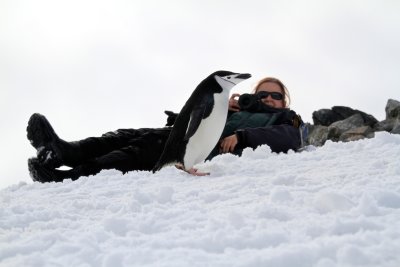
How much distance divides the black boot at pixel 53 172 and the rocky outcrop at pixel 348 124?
13.4m

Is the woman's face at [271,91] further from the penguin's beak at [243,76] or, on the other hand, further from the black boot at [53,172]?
the black boot at [53,172]

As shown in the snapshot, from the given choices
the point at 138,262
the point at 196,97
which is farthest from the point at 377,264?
the point at 196,97

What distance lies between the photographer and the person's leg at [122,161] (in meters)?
4.87

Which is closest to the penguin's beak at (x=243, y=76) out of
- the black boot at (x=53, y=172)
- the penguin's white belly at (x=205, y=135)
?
the penguin's white belly at (x=205, y=135)

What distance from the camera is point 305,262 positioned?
1.90 m

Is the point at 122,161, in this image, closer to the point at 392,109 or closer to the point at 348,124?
the point at 348,124

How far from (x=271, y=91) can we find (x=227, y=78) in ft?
7.24

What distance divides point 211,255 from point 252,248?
192 millimetres

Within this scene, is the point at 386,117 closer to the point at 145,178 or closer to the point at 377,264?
the point at 145,178

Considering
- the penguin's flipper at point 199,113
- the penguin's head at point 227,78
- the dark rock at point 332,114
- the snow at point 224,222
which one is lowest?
the dark rock at point 332,114

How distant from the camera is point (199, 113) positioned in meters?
4.05

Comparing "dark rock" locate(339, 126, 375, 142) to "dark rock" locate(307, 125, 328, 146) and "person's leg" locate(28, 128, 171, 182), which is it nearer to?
"dark rock" locate(307, 125, 328, 146)

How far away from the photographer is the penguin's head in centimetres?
420

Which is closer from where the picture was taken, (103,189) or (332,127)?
(103,189)
